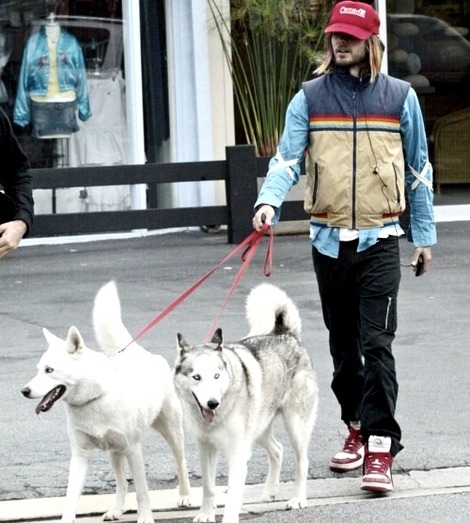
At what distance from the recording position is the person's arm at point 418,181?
5945mm

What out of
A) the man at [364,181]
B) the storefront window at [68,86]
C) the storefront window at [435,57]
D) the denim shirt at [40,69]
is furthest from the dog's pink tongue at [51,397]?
the storefront window at [435,57]

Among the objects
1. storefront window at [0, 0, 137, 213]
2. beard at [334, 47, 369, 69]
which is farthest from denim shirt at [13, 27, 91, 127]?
beard at [334, 47, 369, 69]

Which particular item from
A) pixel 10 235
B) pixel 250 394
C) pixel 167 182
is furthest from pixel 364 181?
pixel 167 182

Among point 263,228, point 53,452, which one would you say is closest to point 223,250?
point 53,452

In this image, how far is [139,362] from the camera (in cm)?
561

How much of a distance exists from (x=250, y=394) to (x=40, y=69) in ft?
30.0

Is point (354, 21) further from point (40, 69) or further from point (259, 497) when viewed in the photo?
point (40, 69)

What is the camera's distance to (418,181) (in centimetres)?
605

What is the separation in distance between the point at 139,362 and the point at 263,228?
0.78m

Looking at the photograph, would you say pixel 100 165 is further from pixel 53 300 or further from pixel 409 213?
pixel 409 213

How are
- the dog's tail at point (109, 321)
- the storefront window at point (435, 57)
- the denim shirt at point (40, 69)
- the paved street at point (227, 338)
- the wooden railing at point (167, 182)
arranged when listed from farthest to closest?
the storefront window at point (435, 57) → the denim shirt at point (40, 69) → the wooden railing at point (167, 182) → the paved street at point (227, 338) → the dog's tail at point (109, 321)

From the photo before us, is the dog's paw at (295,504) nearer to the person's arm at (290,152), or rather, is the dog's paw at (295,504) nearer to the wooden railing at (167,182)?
the person's arm at (290,152)

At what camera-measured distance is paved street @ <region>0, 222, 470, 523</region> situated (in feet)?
19.7

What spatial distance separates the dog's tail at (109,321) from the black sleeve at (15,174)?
1.45 feet
